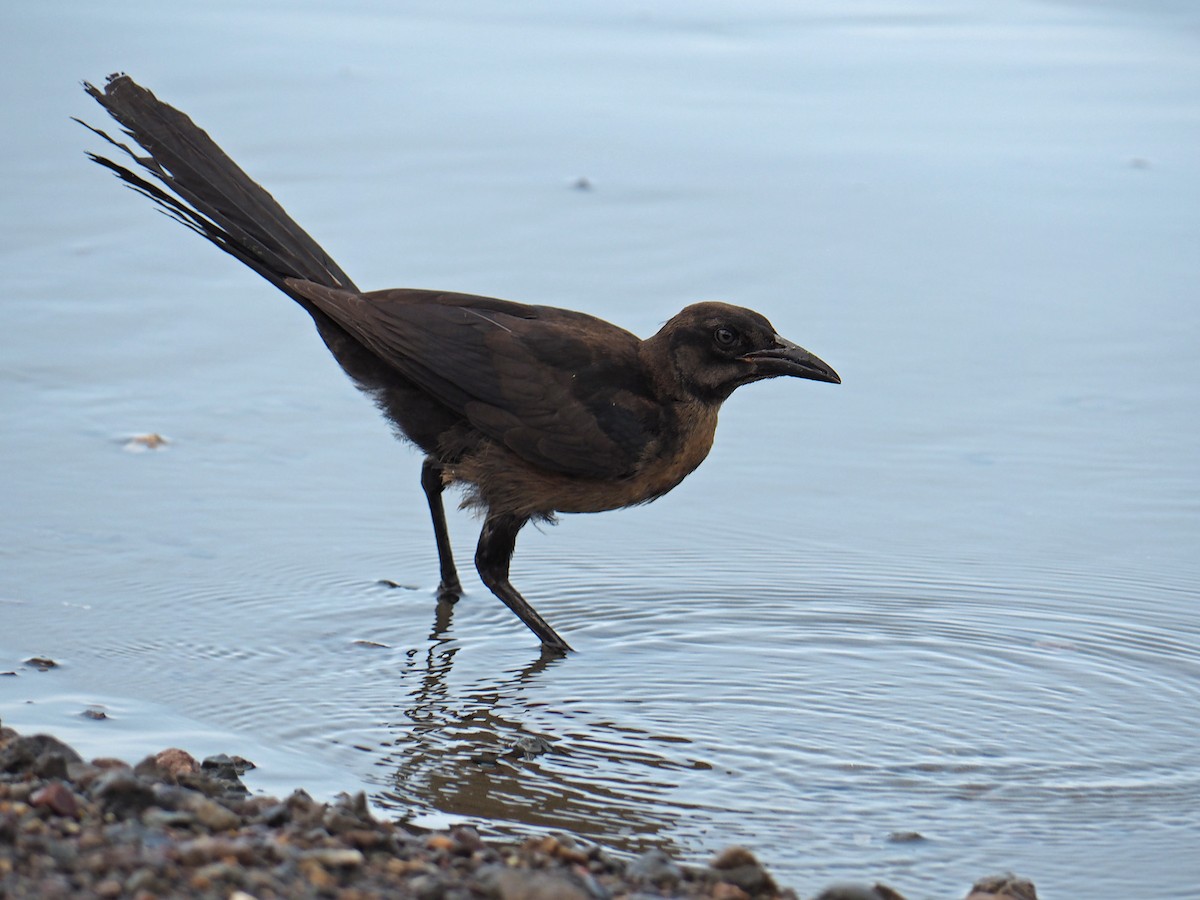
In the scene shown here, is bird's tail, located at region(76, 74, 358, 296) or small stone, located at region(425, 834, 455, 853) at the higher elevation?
bird's tail, located at region(76, 74, 358, 296)

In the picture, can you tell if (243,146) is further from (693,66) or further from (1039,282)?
(1039,282)

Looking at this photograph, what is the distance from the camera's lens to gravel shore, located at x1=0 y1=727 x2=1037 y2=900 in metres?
3.21

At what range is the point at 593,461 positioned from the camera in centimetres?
562

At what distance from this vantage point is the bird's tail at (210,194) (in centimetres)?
591

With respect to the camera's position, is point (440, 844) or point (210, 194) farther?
point (210, 194)

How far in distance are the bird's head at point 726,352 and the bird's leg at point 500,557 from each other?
29.6 inches

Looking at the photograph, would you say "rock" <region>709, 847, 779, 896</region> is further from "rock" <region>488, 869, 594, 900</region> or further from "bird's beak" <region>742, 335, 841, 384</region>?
"bird's beak" <region>742, 335, 841, 384</region>

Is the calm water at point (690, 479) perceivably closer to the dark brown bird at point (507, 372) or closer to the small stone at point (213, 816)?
the dark brown bird at point (507, 372)

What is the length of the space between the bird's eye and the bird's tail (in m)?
1.31

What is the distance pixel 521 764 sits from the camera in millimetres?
4660

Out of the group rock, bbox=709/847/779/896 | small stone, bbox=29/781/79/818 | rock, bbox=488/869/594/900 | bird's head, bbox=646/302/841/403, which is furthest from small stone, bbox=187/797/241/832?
bird's head, bbox=646/302/841/403

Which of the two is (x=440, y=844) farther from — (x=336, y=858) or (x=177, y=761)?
(x=177, y=761)

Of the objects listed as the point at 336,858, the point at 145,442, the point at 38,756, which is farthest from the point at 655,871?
the point at 145,442

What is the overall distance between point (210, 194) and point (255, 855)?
123 inches
